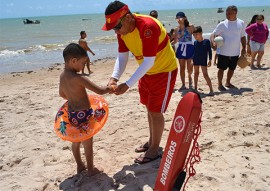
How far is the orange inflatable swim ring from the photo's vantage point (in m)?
3.15

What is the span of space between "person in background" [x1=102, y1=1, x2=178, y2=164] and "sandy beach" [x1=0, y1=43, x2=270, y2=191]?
0.48 metres

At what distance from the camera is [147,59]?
3152 millimetres

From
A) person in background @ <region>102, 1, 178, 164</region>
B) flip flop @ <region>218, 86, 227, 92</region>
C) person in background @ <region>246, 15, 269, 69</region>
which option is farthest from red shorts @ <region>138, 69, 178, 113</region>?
person in background @ <region>246, 15, 269, 69</region>

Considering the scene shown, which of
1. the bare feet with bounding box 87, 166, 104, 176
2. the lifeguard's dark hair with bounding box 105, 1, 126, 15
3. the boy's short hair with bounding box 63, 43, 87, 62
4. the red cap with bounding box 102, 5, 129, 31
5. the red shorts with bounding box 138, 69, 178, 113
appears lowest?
the bare feet with bounding box 87, 166, 104, 176

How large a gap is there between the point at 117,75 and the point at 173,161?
4.59 ft

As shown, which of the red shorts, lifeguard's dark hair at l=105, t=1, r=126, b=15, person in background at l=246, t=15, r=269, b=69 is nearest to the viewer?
lifeguard's dark hair at l=105, t=1, r=126, b=15

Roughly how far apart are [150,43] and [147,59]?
0.17 m

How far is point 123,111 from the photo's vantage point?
5.71 m

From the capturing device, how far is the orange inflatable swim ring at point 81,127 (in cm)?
315

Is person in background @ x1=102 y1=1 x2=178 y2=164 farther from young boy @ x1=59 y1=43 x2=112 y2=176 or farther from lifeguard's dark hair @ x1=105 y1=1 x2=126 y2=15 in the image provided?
young boy @ x1=59 y1=43 x2=112 y2=176

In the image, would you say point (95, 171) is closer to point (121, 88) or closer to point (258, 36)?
point (121, 88)

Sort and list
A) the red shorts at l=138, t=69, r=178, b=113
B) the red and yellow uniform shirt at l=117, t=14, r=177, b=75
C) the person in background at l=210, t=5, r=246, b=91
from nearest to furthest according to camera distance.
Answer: the red and yellow uniform shirt at l=117, t=14, r=177, b=75 → the red shorts at l=138, t=69, r=178, b=113 → the person in background at l=210, t=5, r=246, b=91

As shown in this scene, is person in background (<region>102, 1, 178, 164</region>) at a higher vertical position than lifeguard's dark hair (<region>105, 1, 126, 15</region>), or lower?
lower

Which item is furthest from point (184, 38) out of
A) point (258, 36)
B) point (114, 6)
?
point (114, 6)
